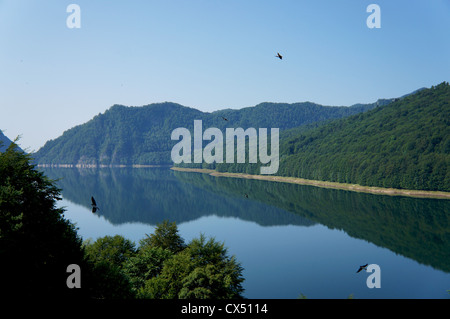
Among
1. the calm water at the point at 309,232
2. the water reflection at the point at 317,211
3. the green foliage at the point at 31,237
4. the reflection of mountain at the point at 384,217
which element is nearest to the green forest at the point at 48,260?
the green foliage at the point at 31,237

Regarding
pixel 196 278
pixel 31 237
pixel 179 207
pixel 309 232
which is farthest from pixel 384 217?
pixel 31 237

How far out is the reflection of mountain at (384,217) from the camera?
69.8 meters

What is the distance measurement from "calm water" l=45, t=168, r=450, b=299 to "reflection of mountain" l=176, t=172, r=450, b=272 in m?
0.21

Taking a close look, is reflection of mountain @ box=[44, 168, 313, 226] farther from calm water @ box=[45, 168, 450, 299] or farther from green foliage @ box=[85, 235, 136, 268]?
green foliage @ box=[85, 235, 136, 268]

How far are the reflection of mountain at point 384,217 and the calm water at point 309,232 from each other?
214 mm

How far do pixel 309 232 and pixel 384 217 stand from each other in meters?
26.7

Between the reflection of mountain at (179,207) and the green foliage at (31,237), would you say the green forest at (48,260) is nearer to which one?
the green foliage at (31,237)

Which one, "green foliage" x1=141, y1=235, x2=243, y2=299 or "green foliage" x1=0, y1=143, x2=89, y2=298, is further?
"green foliage" x1=141, y1=235, x2=243, y2=299

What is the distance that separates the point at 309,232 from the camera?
84812mm

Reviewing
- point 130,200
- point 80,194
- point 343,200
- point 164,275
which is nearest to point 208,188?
point 130,200

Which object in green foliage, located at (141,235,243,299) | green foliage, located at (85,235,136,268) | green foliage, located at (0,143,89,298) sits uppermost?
green foliage, located at (0,143,89,298)

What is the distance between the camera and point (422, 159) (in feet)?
485

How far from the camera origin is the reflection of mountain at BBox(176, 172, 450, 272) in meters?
69.8

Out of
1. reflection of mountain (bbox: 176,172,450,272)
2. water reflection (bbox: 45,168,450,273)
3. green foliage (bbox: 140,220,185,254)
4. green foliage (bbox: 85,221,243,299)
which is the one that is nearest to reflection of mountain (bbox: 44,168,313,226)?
water reflection (bbox: 45,168,450,273)
